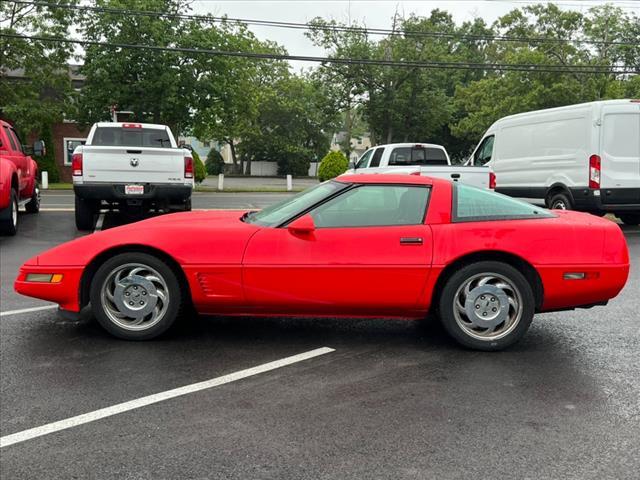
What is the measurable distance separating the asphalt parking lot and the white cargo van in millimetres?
7394

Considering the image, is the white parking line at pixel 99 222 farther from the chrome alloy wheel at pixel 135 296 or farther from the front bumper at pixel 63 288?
the chrome alloy wheel at pixel 135 296

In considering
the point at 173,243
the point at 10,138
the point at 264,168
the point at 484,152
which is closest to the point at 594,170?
the point at 484,152

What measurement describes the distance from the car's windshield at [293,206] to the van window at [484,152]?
11.9 metres

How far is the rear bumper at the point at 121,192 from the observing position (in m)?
10.5

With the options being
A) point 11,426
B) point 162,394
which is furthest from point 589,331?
point 11,426

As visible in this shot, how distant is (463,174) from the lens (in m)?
11.6

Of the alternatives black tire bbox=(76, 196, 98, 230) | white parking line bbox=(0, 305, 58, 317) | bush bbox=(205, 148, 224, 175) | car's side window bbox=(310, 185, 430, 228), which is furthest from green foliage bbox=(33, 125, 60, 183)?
car's side window bbox=(310, 185, 430, 228)

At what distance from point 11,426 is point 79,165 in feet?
26.3

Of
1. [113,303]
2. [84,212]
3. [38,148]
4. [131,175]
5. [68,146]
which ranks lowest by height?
[113,303]

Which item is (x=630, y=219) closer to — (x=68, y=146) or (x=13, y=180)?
(x=13, y=180)

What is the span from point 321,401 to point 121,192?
7910mm

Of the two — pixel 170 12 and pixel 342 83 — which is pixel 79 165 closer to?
pixel 170 12

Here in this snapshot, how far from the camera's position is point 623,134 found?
1191cm

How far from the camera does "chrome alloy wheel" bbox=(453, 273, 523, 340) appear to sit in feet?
15.2
